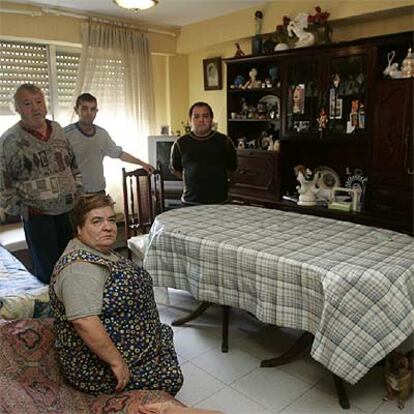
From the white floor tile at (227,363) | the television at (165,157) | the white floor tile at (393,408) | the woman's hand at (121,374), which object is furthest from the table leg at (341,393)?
the television at (165,157)

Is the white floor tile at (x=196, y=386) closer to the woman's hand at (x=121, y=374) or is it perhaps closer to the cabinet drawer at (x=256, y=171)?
the woman's hand at (x=121, y=374)

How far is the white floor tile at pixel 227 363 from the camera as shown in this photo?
2213mm

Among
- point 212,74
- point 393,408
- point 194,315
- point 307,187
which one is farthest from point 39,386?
point 212,74

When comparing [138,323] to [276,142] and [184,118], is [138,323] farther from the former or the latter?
[184,118]

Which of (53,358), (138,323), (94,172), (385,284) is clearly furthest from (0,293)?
(385,284)

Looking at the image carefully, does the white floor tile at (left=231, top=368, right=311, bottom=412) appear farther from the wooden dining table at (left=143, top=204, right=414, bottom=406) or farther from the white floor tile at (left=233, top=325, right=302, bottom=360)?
the wooden dining table at (left=143, top=204, right=414, bottom=406)

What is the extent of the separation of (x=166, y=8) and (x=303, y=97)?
1.52 m

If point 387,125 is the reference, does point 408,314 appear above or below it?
below

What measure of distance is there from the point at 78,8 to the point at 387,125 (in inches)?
113

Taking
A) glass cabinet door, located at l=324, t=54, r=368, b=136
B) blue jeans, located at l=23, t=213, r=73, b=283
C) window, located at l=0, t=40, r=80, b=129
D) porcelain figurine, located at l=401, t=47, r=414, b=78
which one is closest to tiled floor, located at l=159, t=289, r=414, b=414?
blue jeans, located at l=23, t=213, r=73, b=283

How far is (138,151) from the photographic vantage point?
4.54 meters

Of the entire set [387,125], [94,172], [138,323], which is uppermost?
[387,125]

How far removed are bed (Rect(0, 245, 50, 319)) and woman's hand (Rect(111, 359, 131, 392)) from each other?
67 cm

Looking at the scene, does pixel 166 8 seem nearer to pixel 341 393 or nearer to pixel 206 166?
pixel 206 166
